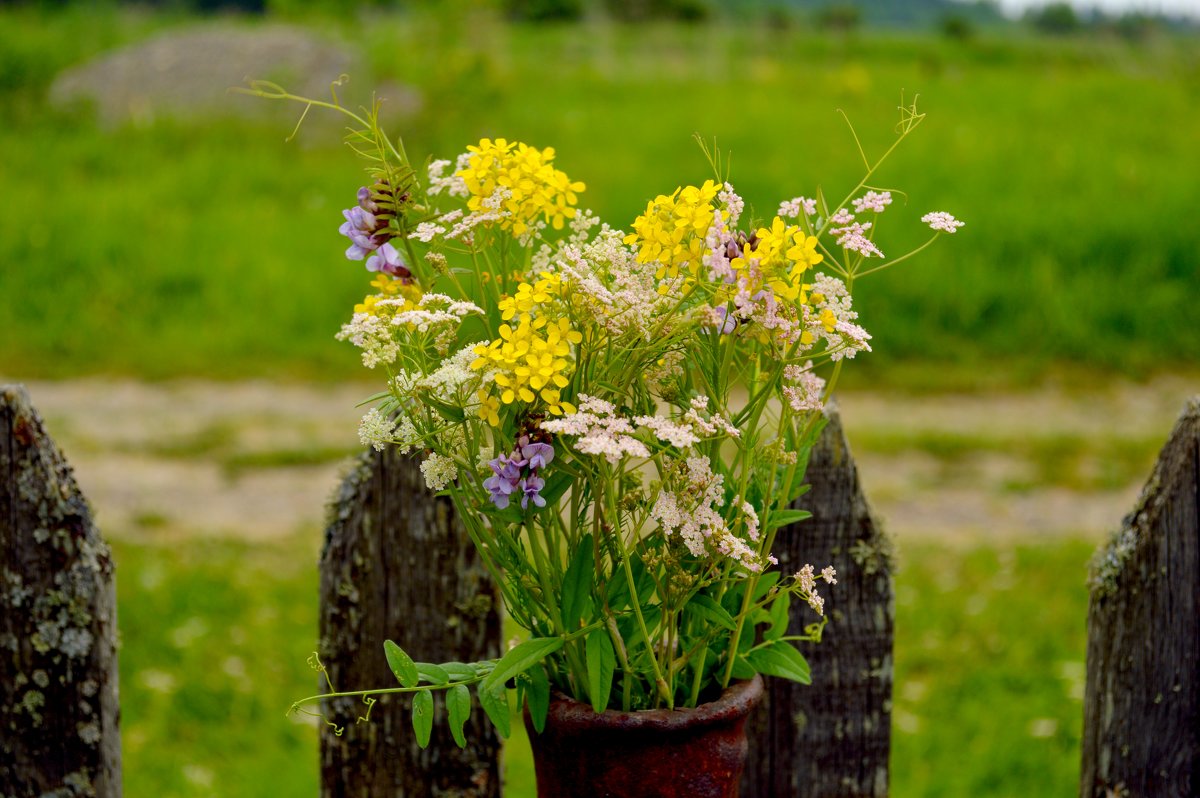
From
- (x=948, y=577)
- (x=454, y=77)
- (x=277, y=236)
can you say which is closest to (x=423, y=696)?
(x=948, y=577)

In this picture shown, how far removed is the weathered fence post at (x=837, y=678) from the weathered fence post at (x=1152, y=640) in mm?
335

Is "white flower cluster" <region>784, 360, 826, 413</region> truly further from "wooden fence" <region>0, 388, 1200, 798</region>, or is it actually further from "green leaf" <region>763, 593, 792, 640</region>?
"wooden fence" <region>0, 388, 1200, 798</region>

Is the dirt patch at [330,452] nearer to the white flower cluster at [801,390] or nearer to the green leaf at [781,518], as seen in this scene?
the green leaf at [781,518]

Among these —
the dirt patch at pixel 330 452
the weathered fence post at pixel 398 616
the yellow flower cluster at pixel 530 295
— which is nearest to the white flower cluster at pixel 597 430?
the yellow flower cluster at pixel 530 295

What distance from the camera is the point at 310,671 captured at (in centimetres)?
371

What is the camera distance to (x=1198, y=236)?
6906 millimetres

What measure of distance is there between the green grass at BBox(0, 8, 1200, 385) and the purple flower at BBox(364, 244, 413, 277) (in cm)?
489

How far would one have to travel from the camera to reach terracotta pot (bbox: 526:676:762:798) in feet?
4.66

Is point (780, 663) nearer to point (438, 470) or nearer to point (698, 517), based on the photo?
point (698, 517)

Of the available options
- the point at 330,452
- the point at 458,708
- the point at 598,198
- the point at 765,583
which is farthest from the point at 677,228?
the point at 598,198

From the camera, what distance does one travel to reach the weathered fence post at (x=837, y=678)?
→ 198 centimetres

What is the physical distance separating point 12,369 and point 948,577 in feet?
14.9

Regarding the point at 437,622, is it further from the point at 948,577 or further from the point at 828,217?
the point at 948,577

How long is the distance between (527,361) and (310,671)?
2742mm
